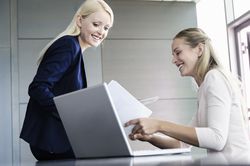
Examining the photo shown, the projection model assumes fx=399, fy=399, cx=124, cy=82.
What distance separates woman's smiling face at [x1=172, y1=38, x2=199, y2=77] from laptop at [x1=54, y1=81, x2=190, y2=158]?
492 mm

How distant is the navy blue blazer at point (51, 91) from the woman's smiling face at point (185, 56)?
0.46m

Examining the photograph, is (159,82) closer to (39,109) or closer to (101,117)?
(39,109)

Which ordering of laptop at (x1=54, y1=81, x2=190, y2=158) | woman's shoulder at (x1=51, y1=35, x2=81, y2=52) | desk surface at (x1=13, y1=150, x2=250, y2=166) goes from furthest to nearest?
woman's shoulder at (x1=51, y1=35, x2=81, y2=52), laptop at (x1=54, y1=81, x2=190, y2=158), desk surface at (x1=13, y1=150, x2=250, y2=166)

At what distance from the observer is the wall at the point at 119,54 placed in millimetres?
3660

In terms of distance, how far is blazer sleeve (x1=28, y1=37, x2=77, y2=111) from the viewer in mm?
1423

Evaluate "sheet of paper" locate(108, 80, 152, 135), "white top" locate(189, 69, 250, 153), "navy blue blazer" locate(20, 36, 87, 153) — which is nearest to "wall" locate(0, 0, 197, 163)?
"navy blue blazer" locate(20, 36, 87, 153)

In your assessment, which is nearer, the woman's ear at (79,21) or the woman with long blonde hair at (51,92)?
the woman with long blonde hair at (51,92)

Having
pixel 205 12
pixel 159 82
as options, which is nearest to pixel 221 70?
pixel 159 82

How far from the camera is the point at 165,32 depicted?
4109 millimetres

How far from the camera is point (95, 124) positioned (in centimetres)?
115

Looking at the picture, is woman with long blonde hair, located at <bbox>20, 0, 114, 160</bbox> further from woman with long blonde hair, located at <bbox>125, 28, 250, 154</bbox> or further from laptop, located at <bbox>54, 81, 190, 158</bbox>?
woman with long blonde hair, located at <bbox>125, 28, 250, 154</bbox>

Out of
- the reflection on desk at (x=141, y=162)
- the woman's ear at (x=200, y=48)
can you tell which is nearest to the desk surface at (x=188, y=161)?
the reflection on desk at (x=141, y=162)

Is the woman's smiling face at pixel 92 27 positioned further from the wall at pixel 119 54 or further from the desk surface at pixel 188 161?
the wall at pixel 119 54

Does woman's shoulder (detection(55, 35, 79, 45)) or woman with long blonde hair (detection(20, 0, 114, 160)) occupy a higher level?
woman's shoulder (detection(55, 35, 79, 45))
